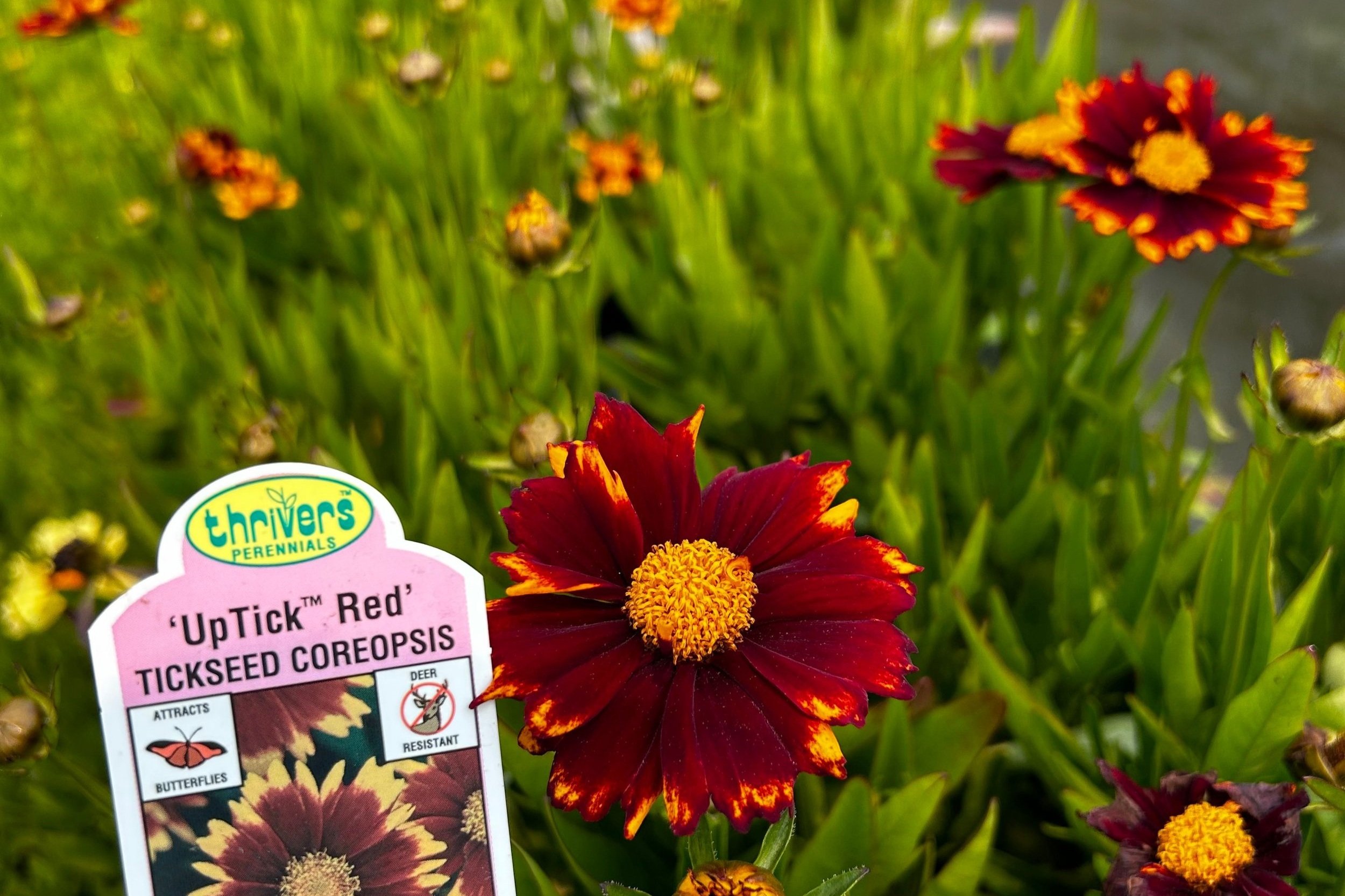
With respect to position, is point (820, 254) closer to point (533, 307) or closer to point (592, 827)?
point (533, 307)

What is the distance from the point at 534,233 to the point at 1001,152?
0.37m

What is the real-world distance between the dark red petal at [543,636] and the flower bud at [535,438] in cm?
15

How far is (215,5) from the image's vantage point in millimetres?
1526

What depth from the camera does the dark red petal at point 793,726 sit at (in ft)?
1.28

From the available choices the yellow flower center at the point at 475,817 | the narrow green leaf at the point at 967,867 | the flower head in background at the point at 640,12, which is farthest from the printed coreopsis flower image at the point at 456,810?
the flower head in background at the point at 640,12

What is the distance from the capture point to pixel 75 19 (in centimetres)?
106

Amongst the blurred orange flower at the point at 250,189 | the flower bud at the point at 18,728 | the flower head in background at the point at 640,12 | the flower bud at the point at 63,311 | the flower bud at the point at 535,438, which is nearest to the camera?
the flower bud at the point at 18,728

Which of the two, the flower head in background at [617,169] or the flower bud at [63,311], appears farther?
the flower head in background at [617,169]

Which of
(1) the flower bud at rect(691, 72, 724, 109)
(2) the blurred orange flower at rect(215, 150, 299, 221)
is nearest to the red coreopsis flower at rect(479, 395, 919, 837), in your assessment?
(2) the blurred orange flower at rect(215, 150, 299, 221)

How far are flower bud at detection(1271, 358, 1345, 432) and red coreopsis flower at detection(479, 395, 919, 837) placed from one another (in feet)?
0.74

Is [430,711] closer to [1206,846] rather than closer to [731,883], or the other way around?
[731,883]

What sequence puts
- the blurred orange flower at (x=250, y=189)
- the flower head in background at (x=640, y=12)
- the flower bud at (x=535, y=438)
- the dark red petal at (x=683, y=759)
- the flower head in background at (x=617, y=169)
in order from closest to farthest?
the dark red petal at (x=683, y=759)
the flower bud at (x=535, y=438)
the blurred orange flower at (x=250, y=189)
the flower head in background at (x=617, y=169)
the flower head in background at (x=640, y=12)

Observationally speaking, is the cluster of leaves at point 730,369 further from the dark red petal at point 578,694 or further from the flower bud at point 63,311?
the dark red petal at point 578,694

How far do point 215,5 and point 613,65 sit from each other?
0.60m
